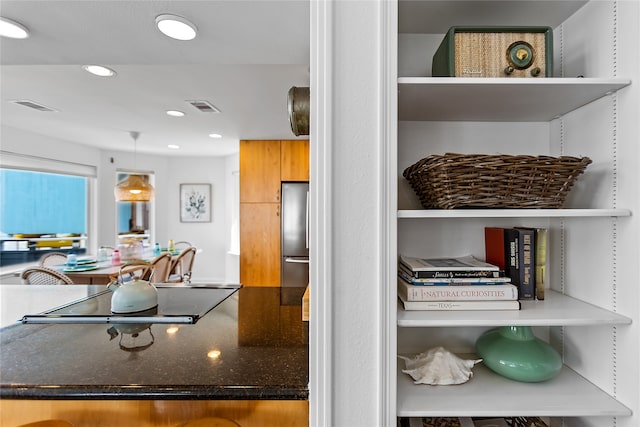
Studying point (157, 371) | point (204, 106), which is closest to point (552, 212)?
point (157, 371)

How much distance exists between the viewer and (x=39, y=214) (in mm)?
4645

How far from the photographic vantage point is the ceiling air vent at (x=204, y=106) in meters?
3.18

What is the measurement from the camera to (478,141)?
1278 mm

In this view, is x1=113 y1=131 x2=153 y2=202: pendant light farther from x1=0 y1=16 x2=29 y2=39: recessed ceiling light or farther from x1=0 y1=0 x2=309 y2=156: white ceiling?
x1=0 y1=16 x2=29 y2=39: recessed ceiling light

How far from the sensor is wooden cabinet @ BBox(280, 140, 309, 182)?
471cm

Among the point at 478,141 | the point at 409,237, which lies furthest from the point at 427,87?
the point at 409,237

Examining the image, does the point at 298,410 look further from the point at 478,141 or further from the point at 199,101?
the point at 199,101

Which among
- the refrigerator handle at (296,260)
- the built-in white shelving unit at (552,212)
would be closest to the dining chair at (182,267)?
the refrigerator handle at (296,260)

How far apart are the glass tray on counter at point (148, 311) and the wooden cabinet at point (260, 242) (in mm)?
2557

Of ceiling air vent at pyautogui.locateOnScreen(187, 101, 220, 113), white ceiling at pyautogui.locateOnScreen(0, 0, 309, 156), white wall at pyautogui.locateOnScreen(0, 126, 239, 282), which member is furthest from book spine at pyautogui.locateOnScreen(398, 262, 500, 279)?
white wall at pyautogui.locateOnScreen(0, 126, 239, 282)

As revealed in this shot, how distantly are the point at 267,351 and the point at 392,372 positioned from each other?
500 mm

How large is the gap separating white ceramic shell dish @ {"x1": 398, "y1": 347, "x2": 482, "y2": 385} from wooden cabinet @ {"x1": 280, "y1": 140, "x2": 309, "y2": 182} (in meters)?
3.74

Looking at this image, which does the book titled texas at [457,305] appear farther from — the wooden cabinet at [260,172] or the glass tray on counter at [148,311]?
the wooden cabinet at [260,172]

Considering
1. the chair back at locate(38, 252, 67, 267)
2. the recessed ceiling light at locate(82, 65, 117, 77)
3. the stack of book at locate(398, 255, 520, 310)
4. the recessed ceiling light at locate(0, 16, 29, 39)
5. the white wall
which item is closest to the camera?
the stack of book at locate(398, 255, 520, 310)
